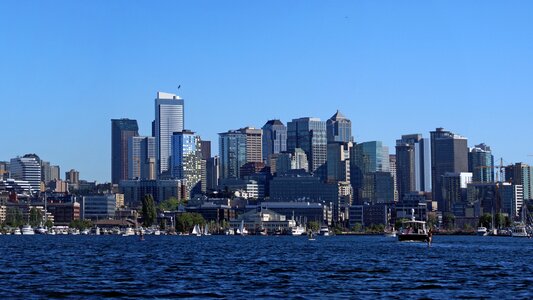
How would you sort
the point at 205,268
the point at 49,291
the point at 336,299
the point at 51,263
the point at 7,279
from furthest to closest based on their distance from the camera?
the point at 51,263 → the point at 205,268 → the point at 7,279 → the point at 49,291 → the point at 336,299

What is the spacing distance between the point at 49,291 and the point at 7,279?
10.3m

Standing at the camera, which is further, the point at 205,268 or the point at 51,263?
the point at 51,263

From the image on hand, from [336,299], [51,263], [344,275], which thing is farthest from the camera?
[51,263]

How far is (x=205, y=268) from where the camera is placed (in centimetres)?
9281

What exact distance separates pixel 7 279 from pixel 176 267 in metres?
18.8

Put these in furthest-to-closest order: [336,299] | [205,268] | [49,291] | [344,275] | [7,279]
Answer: [205,268] < [344,275] < [7,279] < [49,291] < [336,299]

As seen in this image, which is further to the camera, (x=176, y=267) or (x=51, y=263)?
(x=51, y=263)

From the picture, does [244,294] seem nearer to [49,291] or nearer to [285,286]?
[285,286]

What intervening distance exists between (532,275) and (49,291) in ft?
118

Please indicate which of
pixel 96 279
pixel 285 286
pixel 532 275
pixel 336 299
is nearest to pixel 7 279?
pixel 96 279

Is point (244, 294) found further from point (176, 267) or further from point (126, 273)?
point (176, 267)

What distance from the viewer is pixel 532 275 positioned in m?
86.8

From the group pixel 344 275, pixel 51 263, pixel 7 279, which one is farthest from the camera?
pixel 51 263

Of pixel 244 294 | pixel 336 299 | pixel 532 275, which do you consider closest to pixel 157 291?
pixel 244 294
